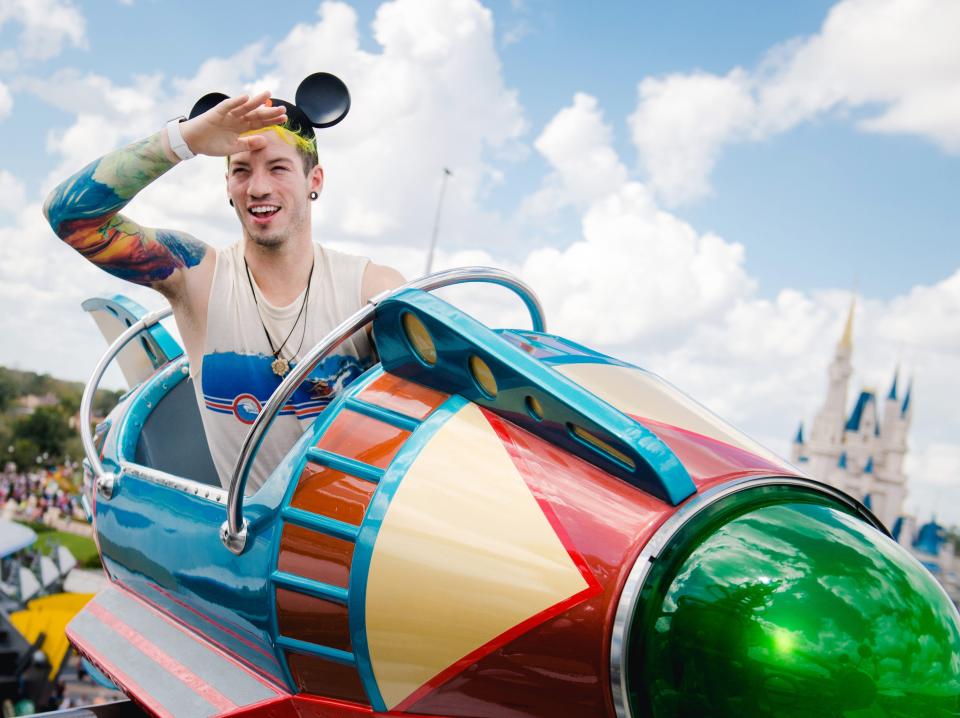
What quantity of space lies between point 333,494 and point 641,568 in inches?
28.3

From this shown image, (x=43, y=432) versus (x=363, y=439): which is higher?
(x=363, y=439)

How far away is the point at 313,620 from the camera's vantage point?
1.72 m

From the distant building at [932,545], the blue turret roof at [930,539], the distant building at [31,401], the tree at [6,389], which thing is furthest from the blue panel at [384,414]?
the blue turret roof at [930,539]

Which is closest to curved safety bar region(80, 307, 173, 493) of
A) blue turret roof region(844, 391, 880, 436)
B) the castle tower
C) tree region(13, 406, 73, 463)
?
tree region(13, 406, 73, 463)

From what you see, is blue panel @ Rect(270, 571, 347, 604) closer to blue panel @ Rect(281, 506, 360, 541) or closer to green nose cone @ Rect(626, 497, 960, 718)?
blue panel @ Rect(281, 506, 360, 541)

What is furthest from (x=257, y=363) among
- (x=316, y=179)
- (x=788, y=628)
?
(x=788, y=628)

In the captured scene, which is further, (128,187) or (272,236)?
(272,236)

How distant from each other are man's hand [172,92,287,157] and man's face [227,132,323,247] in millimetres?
335

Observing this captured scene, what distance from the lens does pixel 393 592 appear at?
157 cm

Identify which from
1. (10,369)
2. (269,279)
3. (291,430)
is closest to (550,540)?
(291,430)

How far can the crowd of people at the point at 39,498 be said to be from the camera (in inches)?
1321

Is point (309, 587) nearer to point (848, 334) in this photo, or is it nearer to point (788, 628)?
point (788, 628)

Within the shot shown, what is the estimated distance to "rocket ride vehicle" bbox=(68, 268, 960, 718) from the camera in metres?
1.29

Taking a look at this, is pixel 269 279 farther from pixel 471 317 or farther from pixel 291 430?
pixel 471 317
